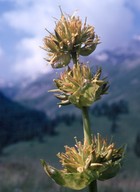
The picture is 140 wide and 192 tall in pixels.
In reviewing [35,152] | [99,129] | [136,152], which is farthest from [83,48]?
[99,129]

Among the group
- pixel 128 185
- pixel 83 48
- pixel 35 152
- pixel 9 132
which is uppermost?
pixel 9 132

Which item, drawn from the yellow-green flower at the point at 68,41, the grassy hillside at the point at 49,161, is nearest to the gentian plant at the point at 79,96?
the yellow-green flower at the point at 68,41

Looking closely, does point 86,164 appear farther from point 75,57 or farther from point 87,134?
point 75,57

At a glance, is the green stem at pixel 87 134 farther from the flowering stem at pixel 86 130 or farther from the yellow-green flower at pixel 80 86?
the yellow-green flower at pixel 80 86

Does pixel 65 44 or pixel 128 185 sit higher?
pixel 65 44

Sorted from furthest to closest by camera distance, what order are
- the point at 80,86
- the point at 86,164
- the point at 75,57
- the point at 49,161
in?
the point at 49,161 < the point at 75,57 < the point at 80,86 < the point at 86,164

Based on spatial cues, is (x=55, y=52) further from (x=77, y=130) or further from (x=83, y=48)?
(x=77, y=130)

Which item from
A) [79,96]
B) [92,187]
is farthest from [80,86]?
[92,187]
